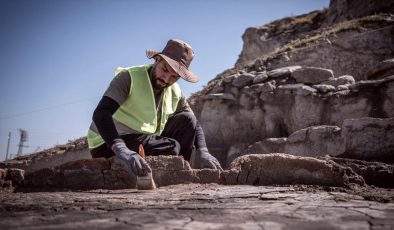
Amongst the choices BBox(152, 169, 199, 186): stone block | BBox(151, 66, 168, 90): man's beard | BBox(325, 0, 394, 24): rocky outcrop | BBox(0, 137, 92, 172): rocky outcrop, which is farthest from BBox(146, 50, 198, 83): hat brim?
BBox(325, 0, 394, 24): rocky outcrop

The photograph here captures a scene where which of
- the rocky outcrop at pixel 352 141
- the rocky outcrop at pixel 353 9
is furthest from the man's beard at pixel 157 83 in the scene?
the rocky outcrop at pixel 353 9

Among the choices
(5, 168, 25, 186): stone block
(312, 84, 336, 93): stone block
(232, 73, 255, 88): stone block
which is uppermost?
(232, 73, 255, 88): stone block

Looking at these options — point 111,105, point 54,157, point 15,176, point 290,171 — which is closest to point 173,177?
point 111,105

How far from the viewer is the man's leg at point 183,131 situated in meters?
3.16

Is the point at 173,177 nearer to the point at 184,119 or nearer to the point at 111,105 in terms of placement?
the point at 111,105

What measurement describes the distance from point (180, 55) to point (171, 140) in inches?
34.5

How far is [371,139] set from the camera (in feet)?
9.36

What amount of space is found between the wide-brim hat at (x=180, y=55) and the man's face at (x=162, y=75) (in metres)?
0.07

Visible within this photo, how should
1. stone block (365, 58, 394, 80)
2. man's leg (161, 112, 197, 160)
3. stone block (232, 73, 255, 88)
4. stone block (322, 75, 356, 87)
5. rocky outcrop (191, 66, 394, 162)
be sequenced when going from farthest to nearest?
stone block (232, 73, 255, 88) < stone block (322, 75, 356, 87) < stone block (365, 58, 394, 80) < rocky outcrop (191, 66, 394, 162) < man's leg (161, 112, 197, 160)

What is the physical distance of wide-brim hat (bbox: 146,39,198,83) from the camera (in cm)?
265

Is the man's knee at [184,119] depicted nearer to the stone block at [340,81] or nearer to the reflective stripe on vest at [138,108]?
the reflective stripe on vest at [138,108]

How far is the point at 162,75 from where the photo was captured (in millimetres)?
2758

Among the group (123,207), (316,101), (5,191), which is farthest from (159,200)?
(316,101)

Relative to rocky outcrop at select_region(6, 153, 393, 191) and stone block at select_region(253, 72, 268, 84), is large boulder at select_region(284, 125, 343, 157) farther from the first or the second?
stone block at select_region(253, 72, 268, 84)
